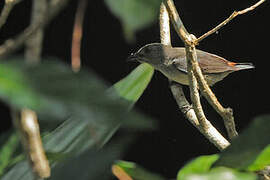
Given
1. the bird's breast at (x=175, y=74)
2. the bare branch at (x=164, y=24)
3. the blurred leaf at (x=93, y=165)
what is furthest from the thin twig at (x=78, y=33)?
the bird's breast at (x=175, y=74)

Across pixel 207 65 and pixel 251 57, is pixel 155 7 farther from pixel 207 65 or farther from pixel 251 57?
pixel 251 57

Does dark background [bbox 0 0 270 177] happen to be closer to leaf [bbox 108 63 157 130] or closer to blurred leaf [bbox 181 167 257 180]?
leaf [bbox 108 63 157 130]

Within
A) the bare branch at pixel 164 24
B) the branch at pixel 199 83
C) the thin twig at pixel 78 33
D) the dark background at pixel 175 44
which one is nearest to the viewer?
the thin twig at pixel 78 33

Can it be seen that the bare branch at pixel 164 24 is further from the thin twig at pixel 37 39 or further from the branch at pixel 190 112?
the thin twig at pixel 37 39

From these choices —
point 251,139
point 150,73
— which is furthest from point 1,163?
point 251,139

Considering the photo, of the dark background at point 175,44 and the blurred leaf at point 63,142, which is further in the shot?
the dark background at point 175,44

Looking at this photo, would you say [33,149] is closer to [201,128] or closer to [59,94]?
[59,94]

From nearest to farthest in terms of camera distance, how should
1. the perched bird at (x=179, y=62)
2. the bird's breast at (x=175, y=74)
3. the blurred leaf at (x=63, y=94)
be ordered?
the blurred leaf at (x=63, y=94) → the bird's breast at (x=175, y=74) → the perched bird at (x=179, y=62)

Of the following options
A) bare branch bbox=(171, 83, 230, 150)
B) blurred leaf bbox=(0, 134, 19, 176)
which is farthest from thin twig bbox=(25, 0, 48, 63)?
bare branch bbox=(171, 83, 230, 150)
